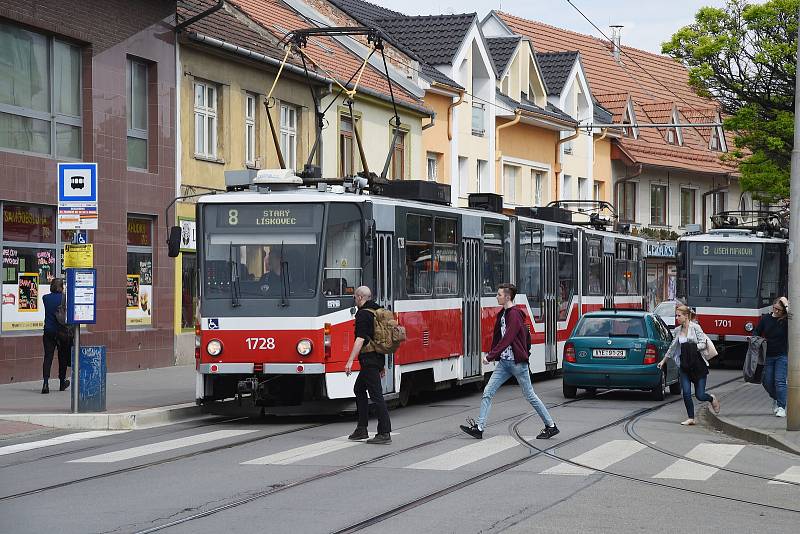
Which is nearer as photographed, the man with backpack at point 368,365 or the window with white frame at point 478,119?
the man with backpack at point 368,365

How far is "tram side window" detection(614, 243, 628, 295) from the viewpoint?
33.9 metres

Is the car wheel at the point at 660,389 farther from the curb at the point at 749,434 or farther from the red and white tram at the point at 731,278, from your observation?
the red and white tram at the point at 731,278

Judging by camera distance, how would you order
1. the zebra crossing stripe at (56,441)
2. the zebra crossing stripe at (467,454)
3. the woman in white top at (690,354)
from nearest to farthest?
the zebra crossing stripe at (467,454)
the zebra crossing stripe at (56,441)
the woman in white top at (690,354)

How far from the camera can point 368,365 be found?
15656 mm

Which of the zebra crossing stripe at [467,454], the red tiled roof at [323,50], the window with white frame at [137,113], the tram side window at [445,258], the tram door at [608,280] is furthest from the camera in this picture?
the red tiled roof at [323,50]

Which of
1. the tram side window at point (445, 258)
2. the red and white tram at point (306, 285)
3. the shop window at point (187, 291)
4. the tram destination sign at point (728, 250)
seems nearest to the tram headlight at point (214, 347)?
the red and white tram at point (306, 285)

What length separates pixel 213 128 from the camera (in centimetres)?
3038

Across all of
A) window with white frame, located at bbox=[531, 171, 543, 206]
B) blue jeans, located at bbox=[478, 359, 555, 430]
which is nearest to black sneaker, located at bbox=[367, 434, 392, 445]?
blue jeans, located at bbox=[478, 359, 555, 430]

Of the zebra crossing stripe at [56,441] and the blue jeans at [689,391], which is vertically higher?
the blue jeans at [689,391]

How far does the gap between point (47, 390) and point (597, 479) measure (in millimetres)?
11461

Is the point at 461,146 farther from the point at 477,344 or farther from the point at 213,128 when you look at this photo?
the point at 477,344

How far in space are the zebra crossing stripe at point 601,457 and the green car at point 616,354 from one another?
556 cm

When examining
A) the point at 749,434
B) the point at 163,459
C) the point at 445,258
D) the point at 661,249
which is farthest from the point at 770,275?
the point at 661,249

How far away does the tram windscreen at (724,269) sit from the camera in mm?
33000
